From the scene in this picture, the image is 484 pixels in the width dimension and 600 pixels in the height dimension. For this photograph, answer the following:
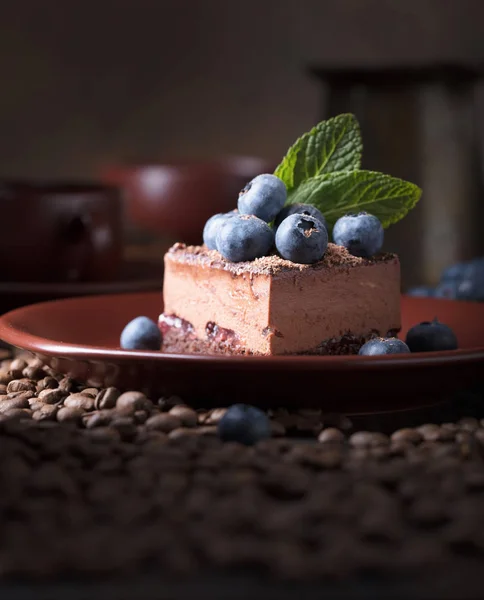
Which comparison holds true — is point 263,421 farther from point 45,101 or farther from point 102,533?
point 45,101

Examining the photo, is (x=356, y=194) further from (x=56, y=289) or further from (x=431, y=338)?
(x=56, y=289)

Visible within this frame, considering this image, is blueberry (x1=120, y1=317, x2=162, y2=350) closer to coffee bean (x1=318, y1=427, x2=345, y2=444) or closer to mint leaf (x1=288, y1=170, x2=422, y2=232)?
mint leaf (x1=288, y1=170, x2=422, y2=232)

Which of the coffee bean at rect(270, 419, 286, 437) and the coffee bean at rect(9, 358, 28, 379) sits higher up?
the coffee bean at rect(270, 419, 286, 437)

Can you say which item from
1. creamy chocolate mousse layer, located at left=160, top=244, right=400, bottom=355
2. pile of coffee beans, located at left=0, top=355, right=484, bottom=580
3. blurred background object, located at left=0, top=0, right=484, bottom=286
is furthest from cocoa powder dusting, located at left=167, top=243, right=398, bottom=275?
blurred background object, located at left=0, top=0, right=484, bottom=286

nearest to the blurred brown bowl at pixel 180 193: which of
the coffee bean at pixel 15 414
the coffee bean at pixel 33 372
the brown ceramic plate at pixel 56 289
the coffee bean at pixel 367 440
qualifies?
the brown ceramic plate at pixel 56 289

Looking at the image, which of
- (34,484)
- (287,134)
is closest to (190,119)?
(287,134)

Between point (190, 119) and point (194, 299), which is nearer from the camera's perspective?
point (194, 299)

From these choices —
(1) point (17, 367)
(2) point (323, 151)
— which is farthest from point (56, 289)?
(2) point (323, 151)
